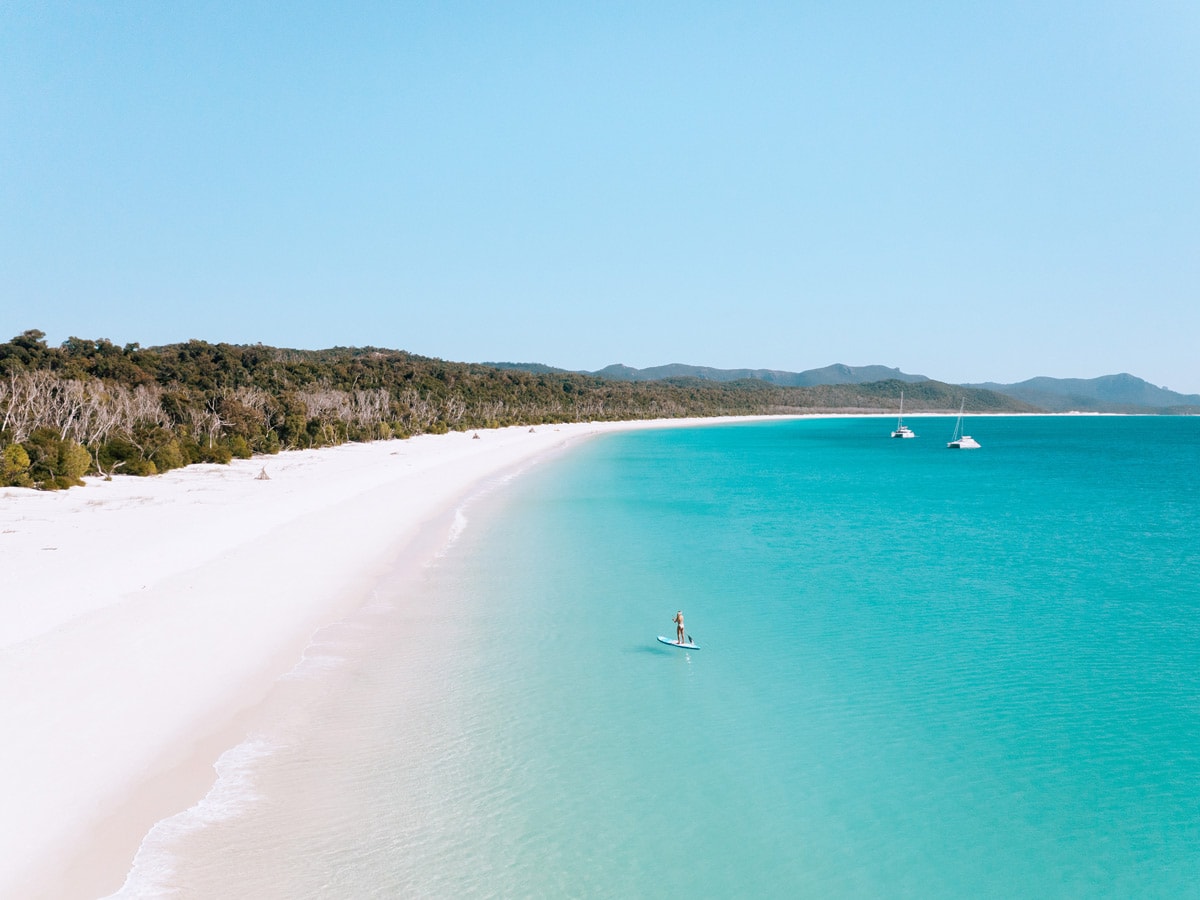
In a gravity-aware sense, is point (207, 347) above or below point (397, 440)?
above

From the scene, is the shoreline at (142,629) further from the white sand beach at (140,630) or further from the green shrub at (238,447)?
the green shrub at (238,447)

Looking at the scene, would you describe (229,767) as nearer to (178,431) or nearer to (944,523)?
(944,523)

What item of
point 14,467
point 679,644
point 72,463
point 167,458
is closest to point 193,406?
point 167,458

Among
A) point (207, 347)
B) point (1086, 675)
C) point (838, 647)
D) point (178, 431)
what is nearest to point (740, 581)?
point (838, 647)

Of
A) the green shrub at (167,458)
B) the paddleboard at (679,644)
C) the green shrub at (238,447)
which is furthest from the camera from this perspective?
the green shrub at (238,447)

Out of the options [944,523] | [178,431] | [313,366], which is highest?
[313,366]

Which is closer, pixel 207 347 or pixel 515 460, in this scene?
pixel 515 460

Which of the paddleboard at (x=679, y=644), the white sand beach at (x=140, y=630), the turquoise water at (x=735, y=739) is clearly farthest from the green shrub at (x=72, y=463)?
the paddleboard at (x=679, y=644)
